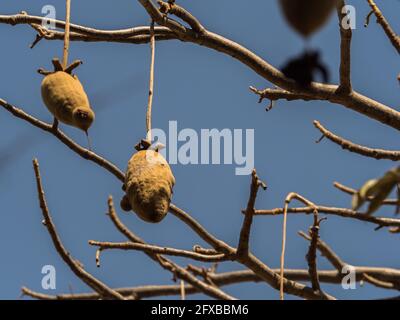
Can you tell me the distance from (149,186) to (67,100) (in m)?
0.22

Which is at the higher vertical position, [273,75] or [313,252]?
[273,75]

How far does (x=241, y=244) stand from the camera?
191cm

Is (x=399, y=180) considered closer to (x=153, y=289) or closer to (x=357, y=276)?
(x=357, y=276)

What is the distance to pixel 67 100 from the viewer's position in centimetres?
125

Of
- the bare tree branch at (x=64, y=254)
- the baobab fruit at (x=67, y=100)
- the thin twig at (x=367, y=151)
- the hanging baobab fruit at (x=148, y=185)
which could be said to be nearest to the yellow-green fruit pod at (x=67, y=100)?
the baobab fruit at (x=67, y=100)

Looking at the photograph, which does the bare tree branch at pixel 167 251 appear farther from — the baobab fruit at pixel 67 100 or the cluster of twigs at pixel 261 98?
the baobab fruit at pixel 67 100

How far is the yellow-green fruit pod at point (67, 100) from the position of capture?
1.22 m

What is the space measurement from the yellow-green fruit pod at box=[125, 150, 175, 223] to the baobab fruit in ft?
0.42

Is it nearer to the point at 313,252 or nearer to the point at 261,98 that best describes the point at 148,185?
the point at 313,252

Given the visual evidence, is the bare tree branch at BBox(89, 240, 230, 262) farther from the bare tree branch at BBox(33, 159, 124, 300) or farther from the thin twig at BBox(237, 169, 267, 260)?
the bare tree branch at BBox(33, 159, 124, 300)

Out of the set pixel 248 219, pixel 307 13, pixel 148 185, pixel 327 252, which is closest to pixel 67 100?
pixel 148 185
